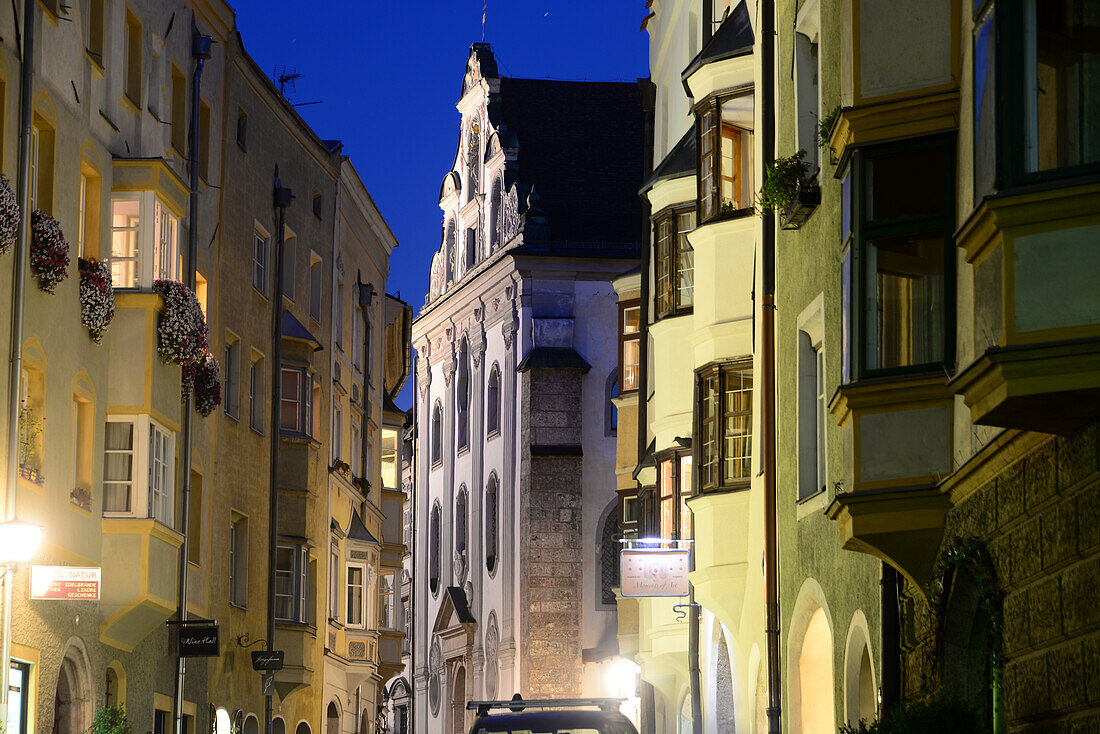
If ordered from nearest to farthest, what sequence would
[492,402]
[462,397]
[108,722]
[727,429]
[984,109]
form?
[984,109]
[108,722]
[727,429]
[492,402]
[462,397]

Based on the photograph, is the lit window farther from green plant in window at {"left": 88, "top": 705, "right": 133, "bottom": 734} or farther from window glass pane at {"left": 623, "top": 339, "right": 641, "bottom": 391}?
green plant in window at {"left": 88, "top": 705, "right": 133, "bottom": 734}

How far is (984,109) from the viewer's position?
11617mm

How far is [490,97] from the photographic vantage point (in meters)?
65.9

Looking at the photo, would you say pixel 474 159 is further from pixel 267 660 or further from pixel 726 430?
pixel 726 430

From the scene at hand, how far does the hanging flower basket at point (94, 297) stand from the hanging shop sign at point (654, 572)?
946 cm

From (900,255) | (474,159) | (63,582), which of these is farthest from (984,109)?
(474,159)

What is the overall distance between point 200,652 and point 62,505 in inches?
240

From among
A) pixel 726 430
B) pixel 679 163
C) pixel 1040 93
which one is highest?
pixel 679 163

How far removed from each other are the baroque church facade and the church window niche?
0.10 metres

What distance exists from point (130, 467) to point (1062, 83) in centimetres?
1621

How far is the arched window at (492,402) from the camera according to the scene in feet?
210

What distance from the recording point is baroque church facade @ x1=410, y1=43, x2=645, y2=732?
196 feet

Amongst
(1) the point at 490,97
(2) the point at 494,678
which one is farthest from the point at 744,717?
(1) the point at 490,97

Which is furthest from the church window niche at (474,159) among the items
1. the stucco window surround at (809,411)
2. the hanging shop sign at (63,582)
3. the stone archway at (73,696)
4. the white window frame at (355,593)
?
the hanging shop sign at (63,582)
